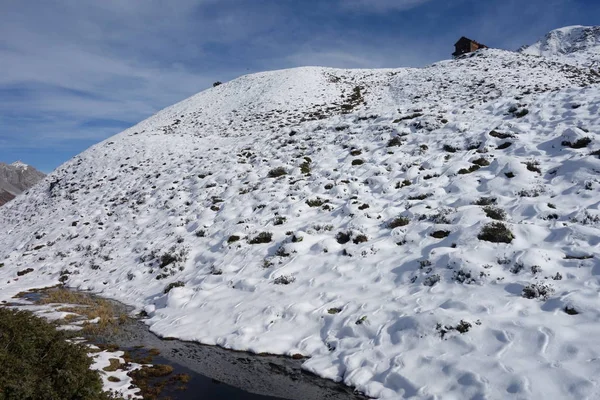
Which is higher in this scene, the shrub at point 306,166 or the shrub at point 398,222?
the shrub at point 306,166

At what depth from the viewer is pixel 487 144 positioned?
16031mm

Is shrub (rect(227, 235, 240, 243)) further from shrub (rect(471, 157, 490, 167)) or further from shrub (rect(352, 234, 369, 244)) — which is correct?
shrub (rect(471, 157, 490, 167))

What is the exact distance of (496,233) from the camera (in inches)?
361

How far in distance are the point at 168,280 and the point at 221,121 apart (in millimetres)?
31573

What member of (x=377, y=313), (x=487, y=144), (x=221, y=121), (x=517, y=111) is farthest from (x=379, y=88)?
(x=377, y=313)

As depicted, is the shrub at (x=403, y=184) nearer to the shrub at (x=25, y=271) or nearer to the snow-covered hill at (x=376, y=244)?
the snow-covered hill at (x=376, y=244)

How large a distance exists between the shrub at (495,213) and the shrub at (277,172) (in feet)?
35.5

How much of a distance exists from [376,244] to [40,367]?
837cm

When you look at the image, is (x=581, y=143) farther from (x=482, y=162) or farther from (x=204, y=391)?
(x=204, y=391)

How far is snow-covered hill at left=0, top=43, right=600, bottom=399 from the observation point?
6.30 metres

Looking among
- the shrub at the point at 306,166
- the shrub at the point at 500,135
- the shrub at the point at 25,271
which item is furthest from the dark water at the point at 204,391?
the shrub at the point at 500,135

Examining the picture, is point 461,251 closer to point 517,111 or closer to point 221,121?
point 517,111

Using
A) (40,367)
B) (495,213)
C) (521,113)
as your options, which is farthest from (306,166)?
(40,367)

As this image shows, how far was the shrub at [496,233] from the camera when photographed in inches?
354
